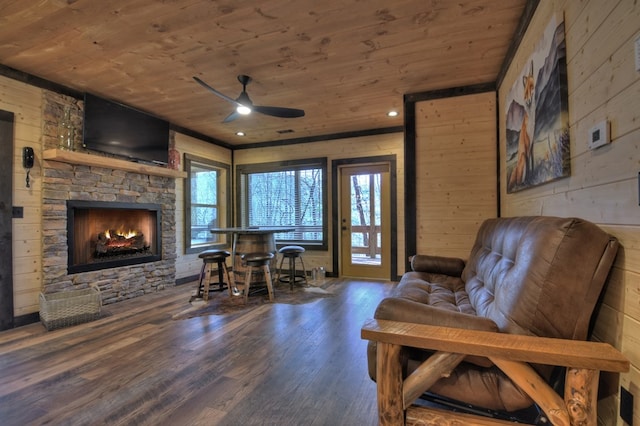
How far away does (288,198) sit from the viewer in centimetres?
564

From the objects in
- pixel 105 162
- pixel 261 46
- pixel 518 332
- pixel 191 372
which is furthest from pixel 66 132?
pixel 518 332

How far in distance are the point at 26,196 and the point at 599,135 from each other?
4.45 m

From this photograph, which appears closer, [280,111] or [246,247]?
[280,111]

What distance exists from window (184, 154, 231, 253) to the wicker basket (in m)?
1.80

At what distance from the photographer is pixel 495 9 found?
212cm

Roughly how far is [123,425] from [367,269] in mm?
3995

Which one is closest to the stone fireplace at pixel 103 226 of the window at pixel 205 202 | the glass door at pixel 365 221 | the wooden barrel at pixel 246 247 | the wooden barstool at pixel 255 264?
the window at pixel 205 202

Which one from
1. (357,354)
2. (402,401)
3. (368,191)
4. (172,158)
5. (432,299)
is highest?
(172,158)

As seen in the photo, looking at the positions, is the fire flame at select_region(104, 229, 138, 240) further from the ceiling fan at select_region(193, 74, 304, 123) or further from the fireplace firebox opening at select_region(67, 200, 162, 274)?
the ceiling fan at select_region(193, 74, 304, 123)

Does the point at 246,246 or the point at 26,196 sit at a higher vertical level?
the point at 26,196

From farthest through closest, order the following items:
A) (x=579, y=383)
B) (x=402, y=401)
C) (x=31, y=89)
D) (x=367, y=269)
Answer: (x=367, y=269) → (x=31, y=89) → (x=402, y=401) → (x=579, y=383)

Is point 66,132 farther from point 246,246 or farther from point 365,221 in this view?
point 365,221

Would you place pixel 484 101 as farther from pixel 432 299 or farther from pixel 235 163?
pixel 235 163

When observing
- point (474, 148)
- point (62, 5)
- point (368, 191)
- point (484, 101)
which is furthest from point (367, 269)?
point (62, 5)
